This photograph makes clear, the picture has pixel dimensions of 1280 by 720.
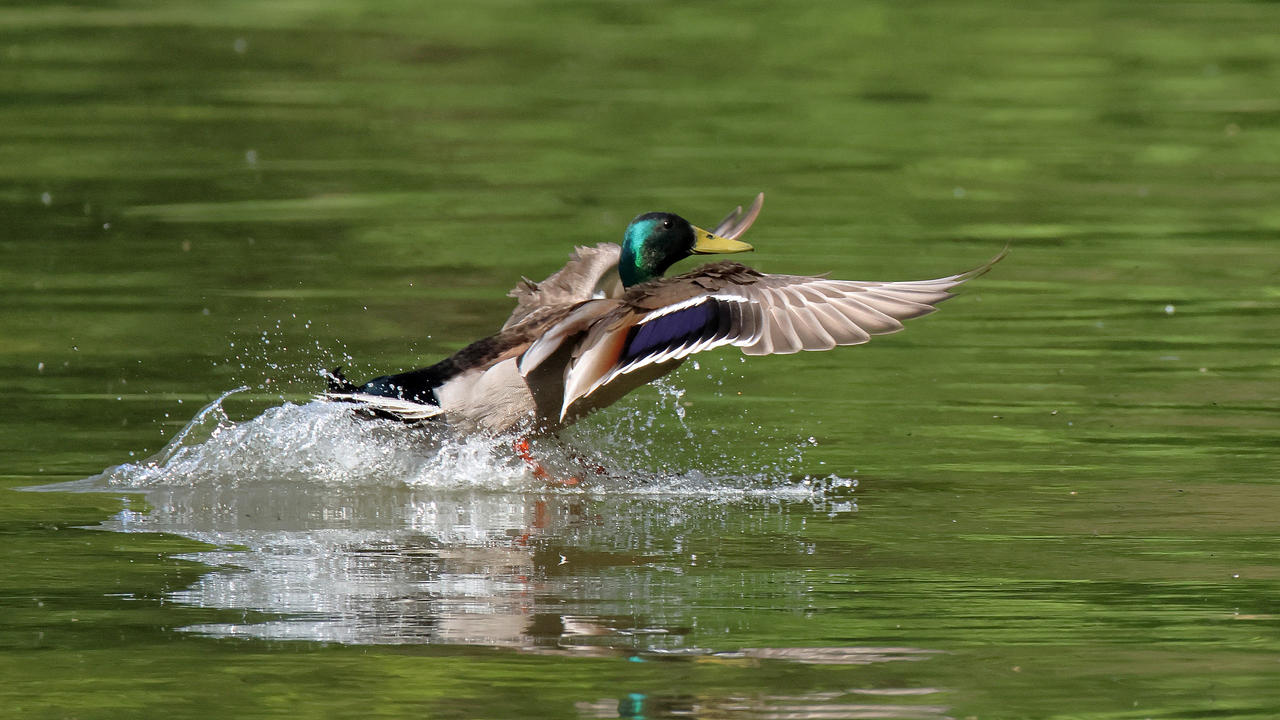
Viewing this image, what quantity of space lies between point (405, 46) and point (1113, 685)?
17.2 meters

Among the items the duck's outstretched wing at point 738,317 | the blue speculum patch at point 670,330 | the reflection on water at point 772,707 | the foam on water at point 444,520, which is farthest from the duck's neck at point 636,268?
the reflection on water at point 772,707

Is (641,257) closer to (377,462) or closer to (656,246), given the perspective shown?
(656,246)

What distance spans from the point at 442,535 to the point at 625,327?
1.13 meters

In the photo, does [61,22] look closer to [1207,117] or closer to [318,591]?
[1207,117]

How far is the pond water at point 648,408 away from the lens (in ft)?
19.1

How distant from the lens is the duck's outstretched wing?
7.81 metres

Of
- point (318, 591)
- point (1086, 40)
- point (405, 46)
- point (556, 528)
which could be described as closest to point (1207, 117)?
point (1086, 40)

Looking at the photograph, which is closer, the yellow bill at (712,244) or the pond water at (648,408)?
the pond water at (648,408)

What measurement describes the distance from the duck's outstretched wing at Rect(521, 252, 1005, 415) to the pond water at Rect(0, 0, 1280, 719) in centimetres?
60

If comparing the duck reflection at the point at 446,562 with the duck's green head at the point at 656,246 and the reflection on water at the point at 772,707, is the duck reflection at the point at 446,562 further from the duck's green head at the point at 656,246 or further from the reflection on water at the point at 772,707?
the duck's green head at the point at 656,246

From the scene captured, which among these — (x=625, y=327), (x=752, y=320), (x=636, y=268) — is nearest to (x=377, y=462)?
(x=625, y=327)

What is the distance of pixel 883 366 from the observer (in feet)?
34.2

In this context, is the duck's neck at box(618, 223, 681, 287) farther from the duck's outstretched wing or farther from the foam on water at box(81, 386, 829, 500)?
the duck's outstretched wing

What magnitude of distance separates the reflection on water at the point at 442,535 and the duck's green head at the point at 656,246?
3.31 feet
